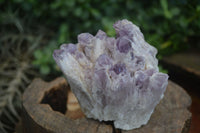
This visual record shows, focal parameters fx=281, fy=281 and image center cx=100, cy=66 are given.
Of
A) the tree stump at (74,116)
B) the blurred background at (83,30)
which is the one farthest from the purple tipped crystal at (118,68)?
the blurred background at (83,30)

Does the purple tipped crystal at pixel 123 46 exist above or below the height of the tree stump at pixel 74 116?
above

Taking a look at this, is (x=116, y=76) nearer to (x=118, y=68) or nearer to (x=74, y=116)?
(x=118, y=68)

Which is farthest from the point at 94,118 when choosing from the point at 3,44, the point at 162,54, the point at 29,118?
the point at 3,44

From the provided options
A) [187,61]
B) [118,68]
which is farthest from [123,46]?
Result: [187,61]

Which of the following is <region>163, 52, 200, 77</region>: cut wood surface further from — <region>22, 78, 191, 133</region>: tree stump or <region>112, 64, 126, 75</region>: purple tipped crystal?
<region>112, 64, 126, 75</region>: purple tipped crystal

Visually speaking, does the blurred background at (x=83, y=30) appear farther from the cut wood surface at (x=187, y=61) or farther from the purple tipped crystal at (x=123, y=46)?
the purple tipped crystal at (x=123, y=46)

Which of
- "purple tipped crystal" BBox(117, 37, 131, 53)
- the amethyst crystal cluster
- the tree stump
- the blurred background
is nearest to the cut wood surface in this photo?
the blurred background
